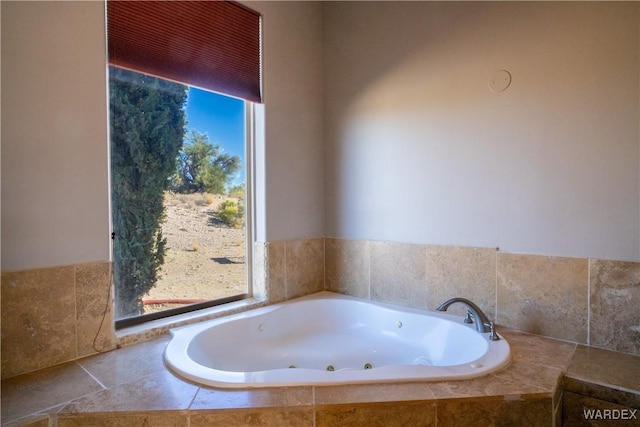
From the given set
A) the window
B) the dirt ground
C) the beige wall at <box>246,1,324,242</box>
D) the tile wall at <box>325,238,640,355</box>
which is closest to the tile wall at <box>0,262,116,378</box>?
the window

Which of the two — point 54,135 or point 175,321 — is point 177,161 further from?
point 175,321

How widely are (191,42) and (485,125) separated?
1.68 meters

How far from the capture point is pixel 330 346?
7.09ft

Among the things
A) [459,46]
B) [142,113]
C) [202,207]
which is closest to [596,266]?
[459,46]

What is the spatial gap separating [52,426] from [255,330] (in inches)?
40.8

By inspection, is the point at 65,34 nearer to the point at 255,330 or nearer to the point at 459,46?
the point at 255,330

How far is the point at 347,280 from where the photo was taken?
2.44 meters

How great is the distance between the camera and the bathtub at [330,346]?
1.24 m

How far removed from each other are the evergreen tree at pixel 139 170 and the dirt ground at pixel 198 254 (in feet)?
0.20

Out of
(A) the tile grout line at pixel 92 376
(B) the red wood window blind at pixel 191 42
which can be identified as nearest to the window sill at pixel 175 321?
(A) the tile grout line at pixel 92 376

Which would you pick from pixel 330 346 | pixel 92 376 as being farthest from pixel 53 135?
pixel 330 346

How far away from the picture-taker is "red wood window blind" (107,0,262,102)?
1.57m

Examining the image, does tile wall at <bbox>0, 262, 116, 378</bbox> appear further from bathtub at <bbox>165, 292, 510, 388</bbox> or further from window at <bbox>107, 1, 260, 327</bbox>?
bathtub at <bbox>165, 292, 510, 388</bbox>

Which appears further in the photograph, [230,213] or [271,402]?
[230,213]
